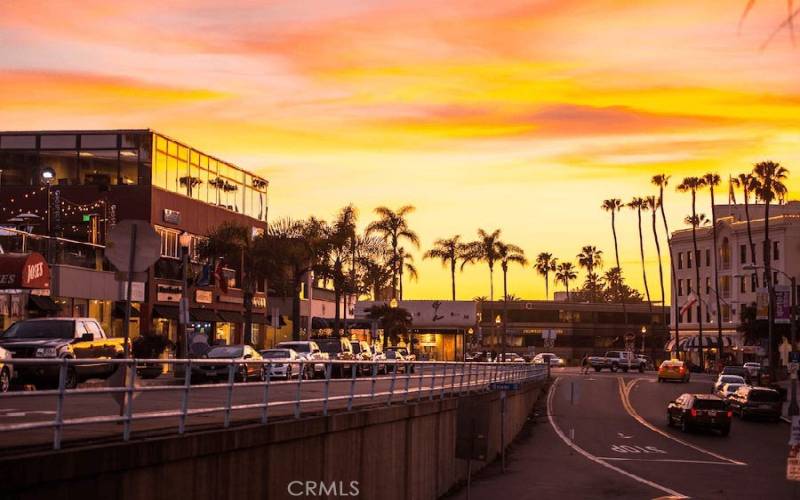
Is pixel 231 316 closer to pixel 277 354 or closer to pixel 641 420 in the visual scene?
pixel 641 420

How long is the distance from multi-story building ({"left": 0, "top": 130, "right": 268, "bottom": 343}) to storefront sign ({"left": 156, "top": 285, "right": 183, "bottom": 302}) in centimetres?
6

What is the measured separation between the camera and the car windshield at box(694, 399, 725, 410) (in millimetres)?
51688

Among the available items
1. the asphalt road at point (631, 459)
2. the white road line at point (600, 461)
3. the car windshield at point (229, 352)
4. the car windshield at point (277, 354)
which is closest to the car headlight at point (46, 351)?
the asphalt road at point (631, 459)

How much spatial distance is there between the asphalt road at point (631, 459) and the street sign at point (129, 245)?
15.5 metres

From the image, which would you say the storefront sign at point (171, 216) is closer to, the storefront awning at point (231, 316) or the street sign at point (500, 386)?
the storefront awning at point (231, 316)

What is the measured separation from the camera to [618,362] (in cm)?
10744

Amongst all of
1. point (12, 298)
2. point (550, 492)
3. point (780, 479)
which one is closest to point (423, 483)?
point (550, 492)

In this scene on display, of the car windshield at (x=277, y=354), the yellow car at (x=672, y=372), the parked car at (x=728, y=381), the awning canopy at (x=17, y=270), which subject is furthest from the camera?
the yellow car at (x=672, y=372)

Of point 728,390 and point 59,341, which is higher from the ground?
point 59,341

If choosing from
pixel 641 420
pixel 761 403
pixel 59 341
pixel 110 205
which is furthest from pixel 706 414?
pixel 110 205

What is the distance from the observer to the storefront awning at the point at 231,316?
238ft

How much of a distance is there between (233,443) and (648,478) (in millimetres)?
25271

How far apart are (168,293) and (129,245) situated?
48.7 meters

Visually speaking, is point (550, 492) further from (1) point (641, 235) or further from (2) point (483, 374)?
(1) point (641, 235)
